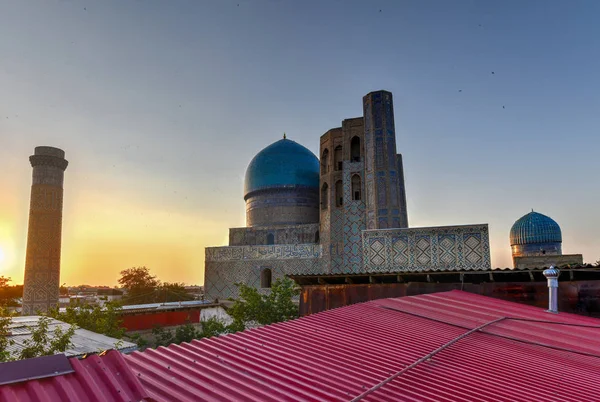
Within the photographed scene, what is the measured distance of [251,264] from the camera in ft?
79.8

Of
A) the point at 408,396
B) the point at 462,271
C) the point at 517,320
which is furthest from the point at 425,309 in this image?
the point at 408,396

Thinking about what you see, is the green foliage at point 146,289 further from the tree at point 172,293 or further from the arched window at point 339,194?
the arched window at point 339,194

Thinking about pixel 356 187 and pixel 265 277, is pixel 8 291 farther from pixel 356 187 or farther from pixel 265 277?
pixel 356 187

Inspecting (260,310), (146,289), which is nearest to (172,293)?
(146,289)

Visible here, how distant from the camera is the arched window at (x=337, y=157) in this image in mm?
22672

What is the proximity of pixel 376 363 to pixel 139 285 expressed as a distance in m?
→ 35.6

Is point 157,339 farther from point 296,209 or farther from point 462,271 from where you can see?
point 462,271

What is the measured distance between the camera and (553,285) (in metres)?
7.96

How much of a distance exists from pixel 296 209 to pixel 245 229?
3410 mm

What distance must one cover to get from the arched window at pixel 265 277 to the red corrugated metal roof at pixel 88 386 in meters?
22.1

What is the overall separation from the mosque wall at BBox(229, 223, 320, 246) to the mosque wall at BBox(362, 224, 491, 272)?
9969 mm

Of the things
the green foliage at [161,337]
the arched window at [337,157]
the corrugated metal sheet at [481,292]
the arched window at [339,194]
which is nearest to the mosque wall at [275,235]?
the arched window at [339,194]

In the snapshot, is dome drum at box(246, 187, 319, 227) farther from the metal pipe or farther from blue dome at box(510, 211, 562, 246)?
the metal pipe

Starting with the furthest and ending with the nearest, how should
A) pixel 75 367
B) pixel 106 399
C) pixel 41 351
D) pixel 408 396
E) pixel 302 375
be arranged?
1. pixel 41 351
2. pixel 302 375
3. pixel 408 396
4. pixel 75 367
5. pixel 106 399
